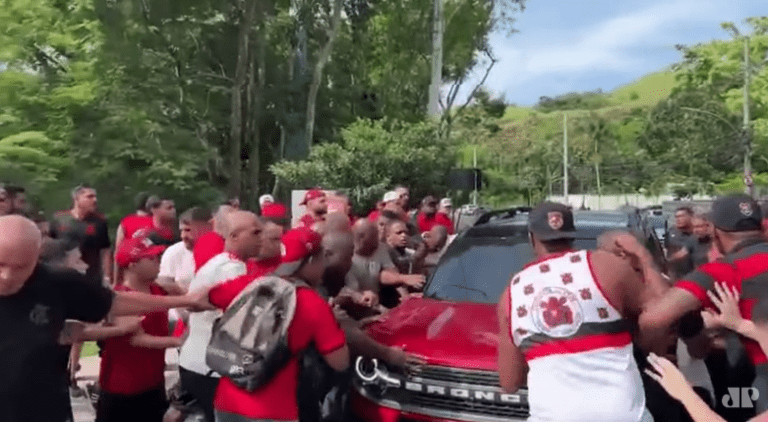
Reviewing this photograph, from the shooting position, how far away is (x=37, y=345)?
12.3 feet

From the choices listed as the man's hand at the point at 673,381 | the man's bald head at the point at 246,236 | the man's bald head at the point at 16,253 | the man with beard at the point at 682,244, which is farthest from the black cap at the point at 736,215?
the man with beard at the point at 682,244

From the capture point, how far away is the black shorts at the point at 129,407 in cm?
532

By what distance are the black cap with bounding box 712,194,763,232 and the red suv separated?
55.1 inches

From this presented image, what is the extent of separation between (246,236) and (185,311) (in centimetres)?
103

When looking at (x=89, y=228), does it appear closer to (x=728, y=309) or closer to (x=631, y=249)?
(x=631, y=249)

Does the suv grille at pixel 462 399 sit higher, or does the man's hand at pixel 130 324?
the man's hand at pixel 130 324

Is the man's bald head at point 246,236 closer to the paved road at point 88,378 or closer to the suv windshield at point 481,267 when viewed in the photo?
the suv windshield at point 481,267

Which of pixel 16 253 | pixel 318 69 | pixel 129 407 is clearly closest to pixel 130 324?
pixel 129 407

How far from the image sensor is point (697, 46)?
51625mm

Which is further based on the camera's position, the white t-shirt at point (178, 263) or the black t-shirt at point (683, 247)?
the black t-shirt at point (683, 247)

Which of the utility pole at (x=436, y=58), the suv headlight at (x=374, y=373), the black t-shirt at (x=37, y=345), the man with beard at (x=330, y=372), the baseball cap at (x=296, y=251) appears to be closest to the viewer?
the black t-shirt at (x=37, y=345)

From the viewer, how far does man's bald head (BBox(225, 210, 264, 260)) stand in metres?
5.22

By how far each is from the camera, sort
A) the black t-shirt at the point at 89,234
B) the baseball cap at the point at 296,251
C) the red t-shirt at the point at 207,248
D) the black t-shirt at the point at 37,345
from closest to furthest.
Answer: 1. the black t-shirt at the point at 37,345
2. the baseball cap at the point at 296,251
3. the red t-shirt at the point at 207,248
4. the black t-shirt at the point at 89,234

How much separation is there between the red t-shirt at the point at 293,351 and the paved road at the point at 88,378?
3.15 metres
